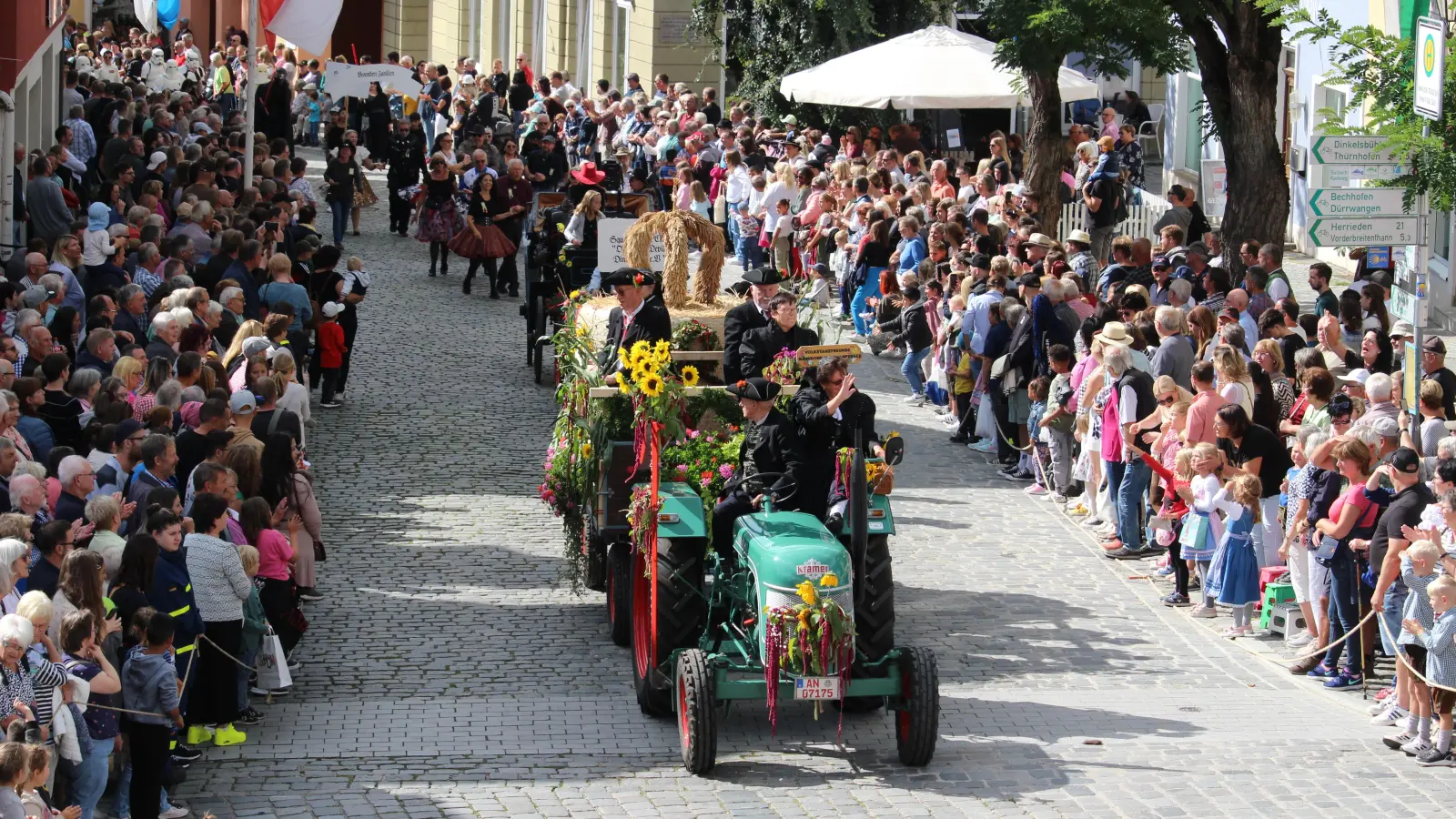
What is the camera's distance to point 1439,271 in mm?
22094

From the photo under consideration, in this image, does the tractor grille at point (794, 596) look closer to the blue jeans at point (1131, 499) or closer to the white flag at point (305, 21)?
the blue jeans at point (1131, 499)

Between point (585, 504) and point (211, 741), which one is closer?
point (211, 741)

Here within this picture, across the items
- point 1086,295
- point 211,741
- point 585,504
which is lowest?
point 211,741

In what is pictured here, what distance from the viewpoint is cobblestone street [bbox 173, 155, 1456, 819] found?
31.3ft

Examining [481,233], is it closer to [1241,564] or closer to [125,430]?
[125,430]

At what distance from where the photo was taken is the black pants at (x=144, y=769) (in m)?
9.12

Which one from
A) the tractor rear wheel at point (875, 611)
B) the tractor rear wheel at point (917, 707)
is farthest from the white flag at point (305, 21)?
the tractor rear wheel at point (917, 707)

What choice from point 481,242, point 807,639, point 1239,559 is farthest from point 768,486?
point 481,242

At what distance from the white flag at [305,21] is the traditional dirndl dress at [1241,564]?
43.5 ft

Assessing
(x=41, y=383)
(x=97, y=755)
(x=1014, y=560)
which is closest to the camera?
(x=97, y=755)

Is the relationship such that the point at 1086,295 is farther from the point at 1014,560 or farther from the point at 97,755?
the point at 97,755

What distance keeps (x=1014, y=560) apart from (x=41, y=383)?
6.64 metres

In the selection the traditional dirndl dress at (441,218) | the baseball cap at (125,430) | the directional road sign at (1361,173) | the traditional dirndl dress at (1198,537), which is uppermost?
Answer: the directional road sign at (1361,173)

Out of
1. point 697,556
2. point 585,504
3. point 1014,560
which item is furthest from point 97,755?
point 1014,560
